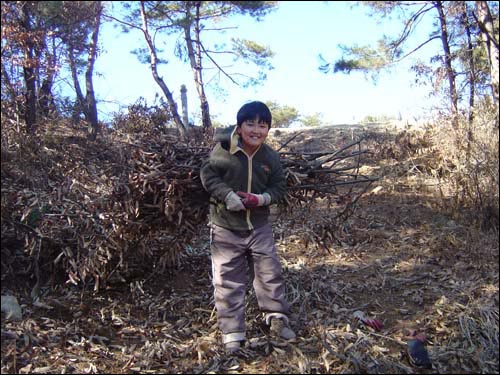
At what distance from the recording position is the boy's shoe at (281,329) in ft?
12.0

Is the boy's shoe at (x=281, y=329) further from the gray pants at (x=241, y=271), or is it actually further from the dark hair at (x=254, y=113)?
the dark hair at (x=254, y=113)

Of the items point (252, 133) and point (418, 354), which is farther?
point (252, 133)

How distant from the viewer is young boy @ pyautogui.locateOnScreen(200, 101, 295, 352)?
11.7 feet

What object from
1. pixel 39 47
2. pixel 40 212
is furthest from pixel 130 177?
pixel 39 47

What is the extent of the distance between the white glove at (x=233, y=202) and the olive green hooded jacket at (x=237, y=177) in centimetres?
5

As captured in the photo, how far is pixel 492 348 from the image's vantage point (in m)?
3.64

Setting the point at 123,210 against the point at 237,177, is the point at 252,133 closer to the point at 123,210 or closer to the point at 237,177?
the point at 237,177

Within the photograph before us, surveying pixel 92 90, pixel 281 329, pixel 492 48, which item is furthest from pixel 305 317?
pixel 92 90

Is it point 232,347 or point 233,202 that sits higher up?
point 233,202

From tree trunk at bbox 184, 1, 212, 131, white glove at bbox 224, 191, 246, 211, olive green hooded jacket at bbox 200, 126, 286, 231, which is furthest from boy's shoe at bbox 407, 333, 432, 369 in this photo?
tree trunk at bbox 184, 1, 212, 131

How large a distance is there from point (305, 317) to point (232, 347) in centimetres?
79

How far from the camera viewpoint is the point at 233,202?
137 inches

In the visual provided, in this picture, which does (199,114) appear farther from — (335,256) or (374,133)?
(335,256)

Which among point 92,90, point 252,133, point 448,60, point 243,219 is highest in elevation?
point 92,90
